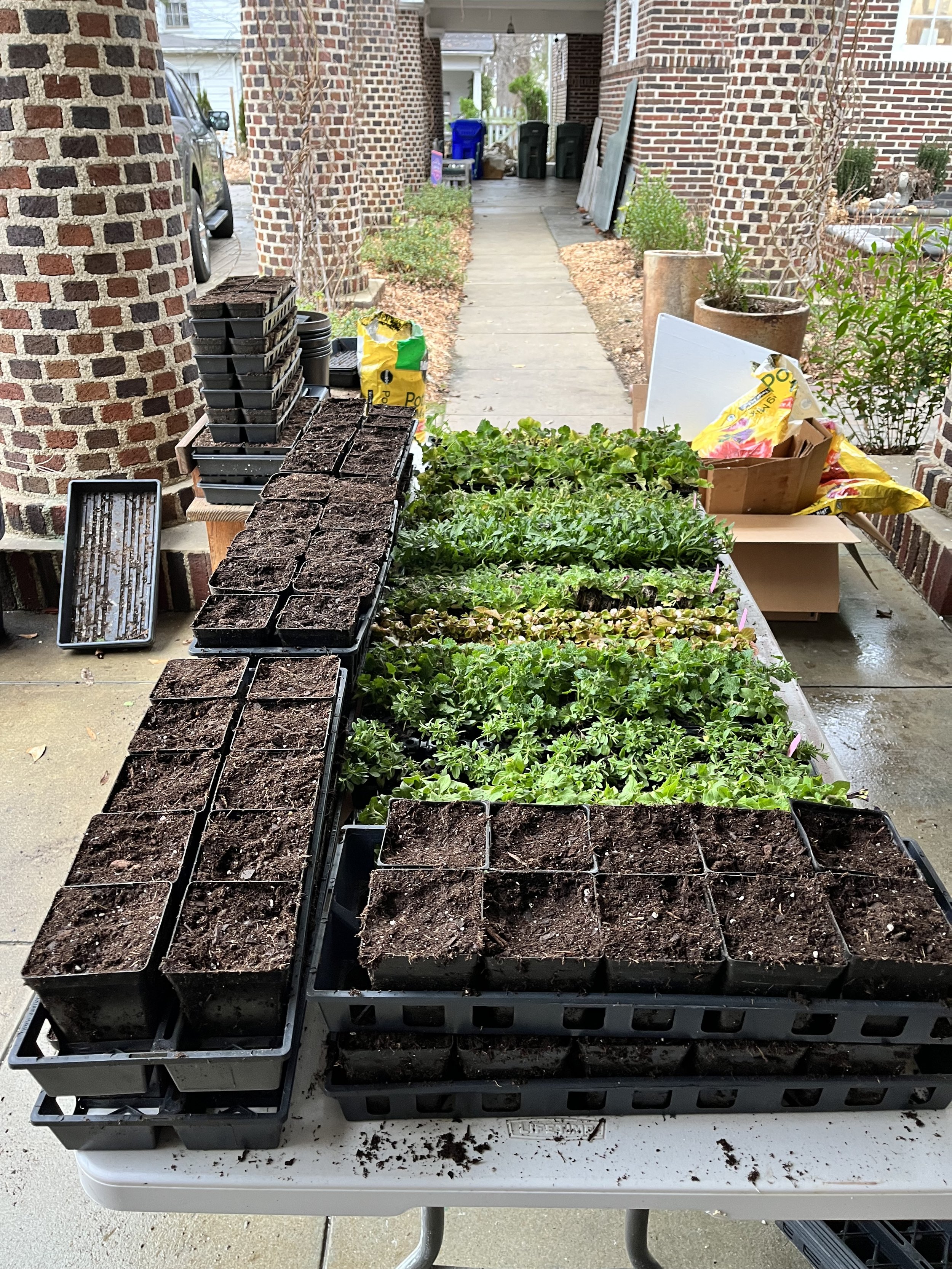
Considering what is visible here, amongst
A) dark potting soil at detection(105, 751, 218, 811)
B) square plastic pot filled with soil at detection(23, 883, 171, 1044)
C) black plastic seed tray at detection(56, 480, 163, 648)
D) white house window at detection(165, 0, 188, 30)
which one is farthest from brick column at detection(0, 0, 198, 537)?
white house window at detection(165, 0, 188, 30)

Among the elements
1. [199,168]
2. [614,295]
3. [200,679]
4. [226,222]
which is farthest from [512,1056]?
[226,222]

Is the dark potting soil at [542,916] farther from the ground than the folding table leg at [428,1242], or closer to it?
farther from the ground

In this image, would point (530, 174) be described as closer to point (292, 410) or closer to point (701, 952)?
point (292, 410)

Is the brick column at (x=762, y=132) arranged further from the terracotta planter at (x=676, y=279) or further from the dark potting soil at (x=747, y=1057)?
the dark potting soil at (x=747, y=1057)

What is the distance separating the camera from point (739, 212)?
7.87m

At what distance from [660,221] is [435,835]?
33.5 feet

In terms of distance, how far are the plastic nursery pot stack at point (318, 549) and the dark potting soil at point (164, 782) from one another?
1.80 feet

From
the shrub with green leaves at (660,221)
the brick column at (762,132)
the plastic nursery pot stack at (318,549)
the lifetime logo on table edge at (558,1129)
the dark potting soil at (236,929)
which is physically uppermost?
the brick column at (762,132)

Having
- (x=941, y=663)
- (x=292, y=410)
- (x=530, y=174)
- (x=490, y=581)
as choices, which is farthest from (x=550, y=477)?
(x=530, y=174)

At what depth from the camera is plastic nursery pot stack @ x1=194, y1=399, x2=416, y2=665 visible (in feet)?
8.43

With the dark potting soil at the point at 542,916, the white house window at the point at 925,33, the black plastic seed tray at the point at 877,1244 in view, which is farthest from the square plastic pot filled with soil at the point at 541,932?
the white house window at the point at 925,33

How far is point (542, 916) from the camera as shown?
1682 mm

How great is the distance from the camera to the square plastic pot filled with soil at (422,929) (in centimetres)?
157

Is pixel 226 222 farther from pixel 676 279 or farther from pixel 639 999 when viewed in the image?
pixel 639 999
